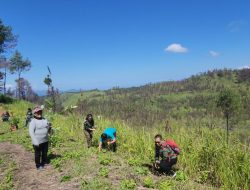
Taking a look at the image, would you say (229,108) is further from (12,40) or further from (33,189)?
(33,189)

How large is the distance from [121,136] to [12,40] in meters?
42.3

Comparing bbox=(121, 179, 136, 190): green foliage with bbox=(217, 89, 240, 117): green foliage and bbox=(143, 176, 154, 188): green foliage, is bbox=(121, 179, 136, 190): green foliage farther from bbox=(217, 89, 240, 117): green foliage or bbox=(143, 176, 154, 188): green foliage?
bbox=(217, 89, 240, 117): green foliage

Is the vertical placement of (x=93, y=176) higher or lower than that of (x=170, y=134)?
lower

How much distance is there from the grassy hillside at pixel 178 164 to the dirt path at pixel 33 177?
0.31m

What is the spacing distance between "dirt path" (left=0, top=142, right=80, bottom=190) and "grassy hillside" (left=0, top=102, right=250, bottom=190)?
12.3 inches

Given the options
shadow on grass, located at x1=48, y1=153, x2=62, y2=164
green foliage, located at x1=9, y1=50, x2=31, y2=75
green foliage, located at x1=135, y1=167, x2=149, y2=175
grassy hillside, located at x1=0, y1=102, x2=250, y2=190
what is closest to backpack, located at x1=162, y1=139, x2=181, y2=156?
grassy hillside, located at x1=0, y1=102, x2=250, y2=190

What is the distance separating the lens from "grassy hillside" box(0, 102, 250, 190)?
29.9 feet

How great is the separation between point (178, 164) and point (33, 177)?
5.07 m

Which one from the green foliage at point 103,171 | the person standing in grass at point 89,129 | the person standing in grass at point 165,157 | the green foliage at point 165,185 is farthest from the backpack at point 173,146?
the person standing in grass at point 89,129

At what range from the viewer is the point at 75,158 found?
40.3 feet

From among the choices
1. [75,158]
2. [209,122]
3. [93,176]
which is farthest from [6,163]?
[209,122]

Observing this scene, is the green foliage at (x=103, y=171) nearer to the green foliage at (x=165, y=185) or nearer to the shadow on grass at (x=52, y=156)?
the green foliage at (x=165, y=185)

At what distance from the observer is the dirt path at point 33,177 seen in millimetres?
9539

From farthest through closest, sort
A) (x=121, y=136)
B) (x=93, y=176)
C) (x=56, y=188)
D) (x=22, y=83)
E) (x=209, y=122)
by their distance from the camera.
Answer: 1. (x=22, y=83)
2. (x=121, y=136)
3. (x=209, y=122)
4. (x=93, y=176)
5. (x=56, y=188)
